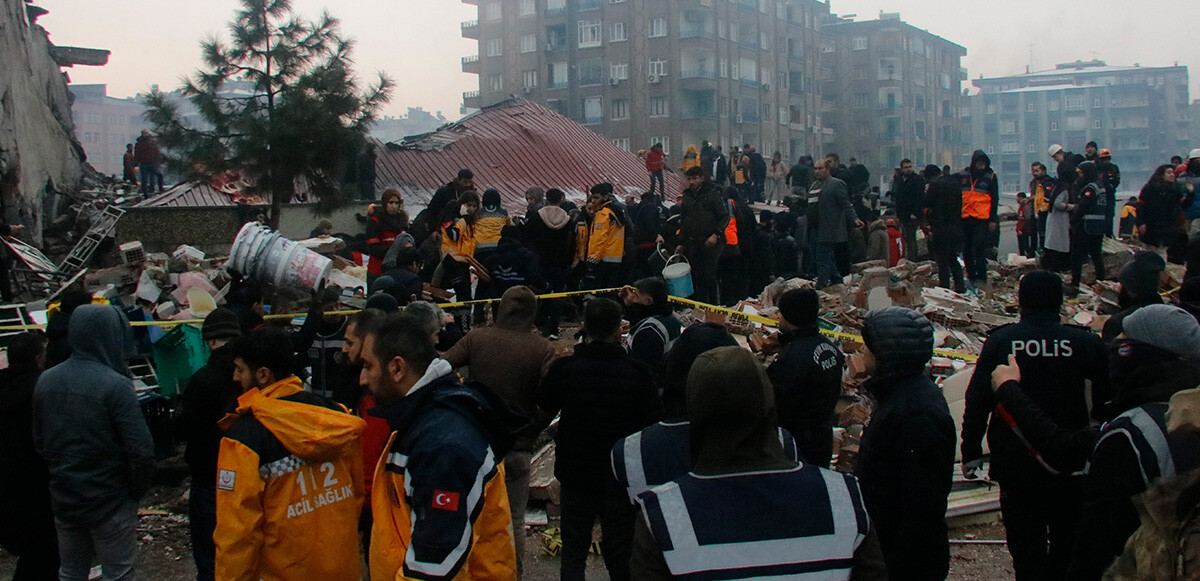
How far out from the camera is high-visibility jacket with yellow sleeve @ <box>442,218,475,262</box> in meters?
9.71

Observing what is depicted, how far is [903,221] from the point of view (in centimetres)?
1568

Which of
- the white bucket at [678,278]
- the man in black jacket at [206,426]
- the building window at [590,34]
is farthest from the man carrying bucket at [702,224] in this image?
the building window at [590,34]

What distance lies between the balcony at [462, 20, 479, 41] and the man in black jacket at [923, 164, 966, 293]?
60976 mm

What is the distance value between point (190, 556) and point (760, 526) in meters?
5.36

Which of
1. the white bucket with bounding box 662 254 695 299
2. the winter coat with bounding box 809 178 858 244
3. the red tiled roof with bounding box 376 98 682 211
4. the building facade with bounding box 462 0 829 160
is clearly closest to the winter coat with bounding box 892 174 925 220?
the winter coat with bounding box 809 178 858 244

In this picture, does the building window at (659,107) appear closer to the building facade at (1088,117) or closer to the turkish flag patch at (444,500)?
the building facade at (1088,117)

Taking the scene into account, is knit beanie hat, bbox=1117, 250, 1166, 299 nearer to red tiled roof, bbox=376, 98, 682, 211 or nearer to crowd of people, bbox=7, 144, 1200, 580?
crowd of people, bbox=7, 144, 1200, 580

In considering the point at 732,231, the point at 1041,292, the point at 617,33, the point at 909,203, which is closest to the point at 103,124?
the point at 617,33

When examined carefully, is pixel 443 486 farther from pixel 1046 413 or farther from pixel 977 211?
pixel 977 211

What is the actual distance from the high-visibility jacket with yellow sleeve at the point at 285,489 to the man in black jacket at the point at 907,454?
Answer: 1985 mm

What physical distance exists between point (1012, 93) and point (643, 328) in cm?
10931

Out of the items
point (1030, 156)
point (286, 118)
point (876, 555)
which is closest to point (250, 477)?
point (876, 555)

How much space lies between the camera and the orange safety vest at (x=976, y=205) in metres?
12.3

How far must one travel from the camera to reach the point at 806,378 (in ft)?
15.2
